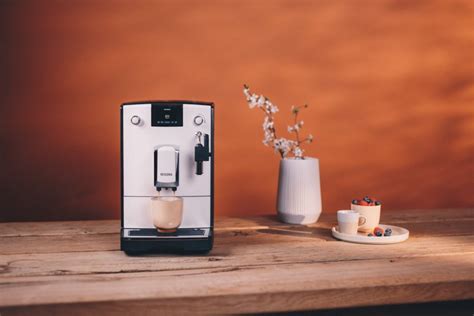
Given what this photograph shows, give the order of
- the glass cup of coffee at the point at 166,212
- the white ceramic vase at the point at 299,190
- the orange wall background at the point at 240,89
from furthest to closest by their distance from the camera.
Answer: the orange wall background at the point at 240,89 < the white ceramic vase at the point at 299,190 < the glass cup of coffee at the point at 166,212

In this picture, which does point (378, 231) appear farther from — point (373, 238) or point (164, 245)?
point (164, 245)

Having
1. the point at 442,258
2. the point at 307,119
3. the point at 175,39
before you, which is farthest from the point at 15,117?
the point at 442,258

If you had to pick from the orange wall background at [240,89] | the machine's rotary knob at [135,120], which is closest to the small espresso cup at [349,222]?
the machine's rotary knob at [135,120]

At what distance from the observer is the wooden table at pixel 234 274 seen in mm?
1105

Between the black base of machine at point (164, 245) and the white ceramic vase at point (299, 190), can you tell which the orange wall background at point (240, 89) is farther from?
the black base of machine at point (164, 245)

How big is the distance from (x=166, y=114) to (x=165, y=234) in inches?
13.7

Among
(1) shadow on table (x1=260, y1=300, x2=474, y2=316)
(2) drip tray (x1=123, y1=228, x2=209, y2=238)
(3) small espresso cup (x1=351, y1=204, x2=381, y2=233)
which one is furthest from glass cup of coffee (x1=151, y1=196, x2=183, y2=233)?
(3) small espresso cup (x1=351, y1=204, x2=381, y2=233)

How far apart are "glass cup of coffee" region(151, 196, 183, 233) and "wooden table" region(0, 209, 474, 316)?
0.09m

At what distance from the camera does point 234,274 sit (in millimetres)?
1237

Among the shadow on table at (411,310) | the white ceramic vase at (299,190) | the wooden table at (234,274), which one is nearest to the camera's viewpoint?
the wooden table at (234,274)

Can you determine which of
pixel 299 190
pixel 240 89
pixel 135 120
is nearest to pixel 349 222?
pixel 299 190

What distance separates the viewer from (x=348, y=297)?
1.18m

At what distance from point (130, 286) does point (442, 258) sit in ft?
2.67

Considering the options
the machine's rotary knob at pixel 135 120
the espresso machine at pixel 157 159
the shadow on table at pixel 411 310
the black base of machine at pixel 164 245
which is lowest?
the shadow on table at pixel 411 310
